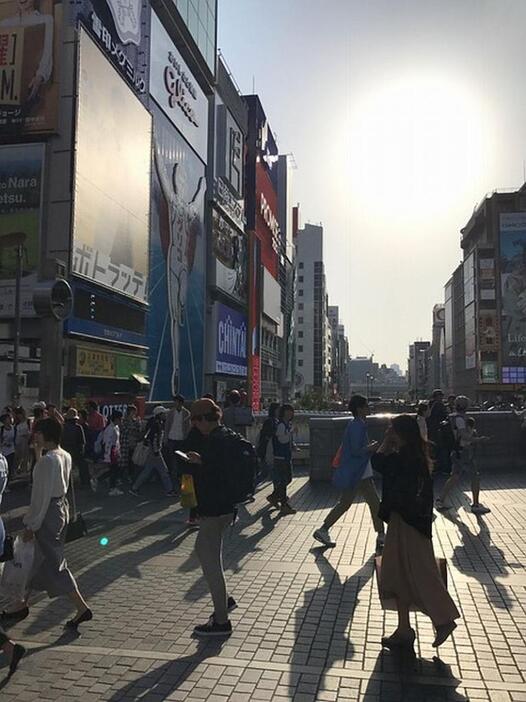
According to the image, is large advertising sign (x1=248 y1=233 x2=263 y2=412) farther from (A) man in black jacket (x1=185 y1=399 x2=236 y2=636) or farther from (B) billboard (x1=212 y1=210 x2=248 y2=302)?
(A) man in black jacket (x1=185 y1=399 x2=236 y2=636)

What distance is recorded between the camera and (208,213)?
4375 centimetres

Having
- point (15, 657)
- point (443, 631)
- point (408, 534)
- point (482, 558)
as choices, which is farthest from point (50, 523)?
point (482, 558)

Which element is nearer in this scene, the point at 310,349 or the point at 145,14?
the point at 145,14

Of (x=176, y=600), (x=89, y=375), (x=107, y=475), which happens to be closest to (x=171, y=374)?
(x=89, y=375)

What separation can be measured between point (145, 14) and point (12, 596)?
32.6m

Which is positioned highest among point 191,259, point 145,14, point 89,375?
point 145,14

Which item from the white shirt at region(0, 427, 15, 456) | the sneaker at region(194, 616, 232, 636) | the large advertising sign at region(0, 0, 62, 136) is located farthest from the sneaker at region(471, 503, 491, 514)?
the large advertising sign at region(0, 0, 62, 136)

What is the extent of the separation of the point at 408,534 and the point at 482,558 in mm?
3075

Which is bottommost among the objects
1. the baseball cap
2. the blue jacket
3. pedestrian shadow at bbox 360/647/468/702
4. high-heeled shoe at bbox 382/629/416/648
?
pedestrian shadow at bbox 360/647/468/702

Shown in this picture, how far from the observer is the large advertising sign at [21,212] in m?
22.8

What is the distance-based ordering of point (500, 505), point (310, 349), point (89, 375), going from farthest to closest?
point (310, 349), point (89, 375), point (500, 505)

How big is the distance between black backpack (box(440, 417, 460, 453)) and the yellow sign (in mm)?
16721

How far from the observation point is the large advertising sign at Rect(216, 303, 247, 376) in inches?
1802

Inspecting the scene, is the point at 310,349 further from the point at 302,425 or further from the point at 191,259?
the point at 302,425
